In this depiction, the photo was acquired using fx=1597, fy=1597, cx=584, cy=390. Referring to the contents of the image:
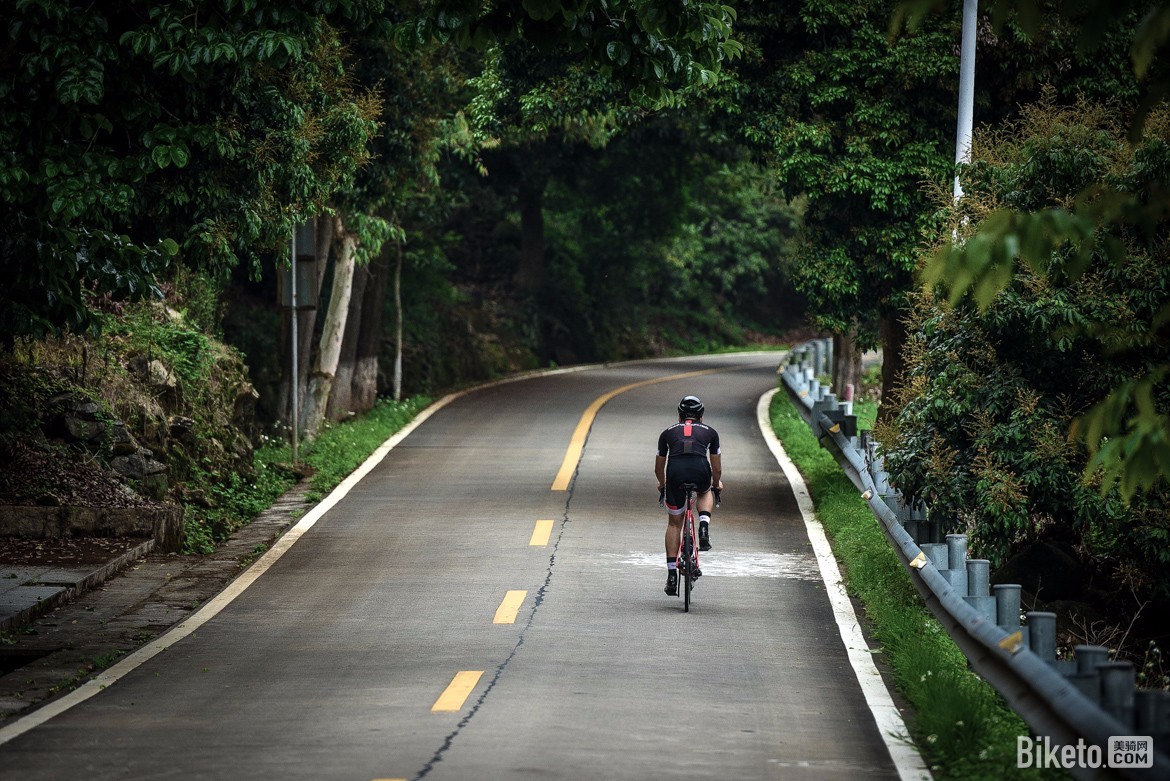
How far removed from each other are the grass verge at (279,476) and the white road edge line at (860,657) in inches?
248

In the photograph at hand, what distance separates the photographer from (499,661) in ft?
36.9

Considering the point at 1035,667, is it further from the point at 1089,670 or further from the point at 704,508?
the point at 704,508

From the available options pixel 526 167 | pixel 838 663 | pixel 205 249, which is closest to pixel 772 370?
pixel 526 167

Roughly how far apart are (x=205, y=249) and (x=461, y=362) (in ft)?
71.4

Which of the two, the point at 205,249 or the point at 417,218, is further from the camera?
A: the point at 417,218

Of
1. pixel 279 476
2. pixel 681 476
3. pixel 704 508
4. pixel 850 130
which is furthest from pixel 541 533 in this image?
pixel 850 130

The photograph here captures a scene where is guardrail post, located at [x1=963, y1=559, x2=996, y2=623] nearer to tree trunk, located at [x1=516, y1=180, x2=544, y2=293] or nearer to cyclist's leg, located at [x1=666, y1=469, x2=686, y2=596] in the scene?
cyclist's leg, located at [x1=666, y1=469, x2=686, y2=596]

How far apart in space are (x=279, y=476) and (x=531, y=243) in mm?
23971

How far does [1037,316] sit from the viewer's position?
1402 centimetres

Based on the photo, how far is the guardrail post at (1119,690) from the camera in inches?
260

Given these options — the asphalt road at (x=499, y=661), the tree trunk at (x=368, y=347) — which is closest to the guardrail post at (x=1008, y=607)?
the asphalt road at (x=499, y=661)

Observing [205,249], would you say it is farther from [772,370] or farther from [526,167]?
[772,370]

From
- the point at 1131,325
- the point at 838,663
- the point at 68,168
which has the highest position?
the point at 68,168

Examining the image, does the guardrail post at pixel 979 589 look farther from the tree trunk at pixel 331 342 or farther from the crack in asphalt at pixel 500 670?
the tree trunk at pixel 331 342
